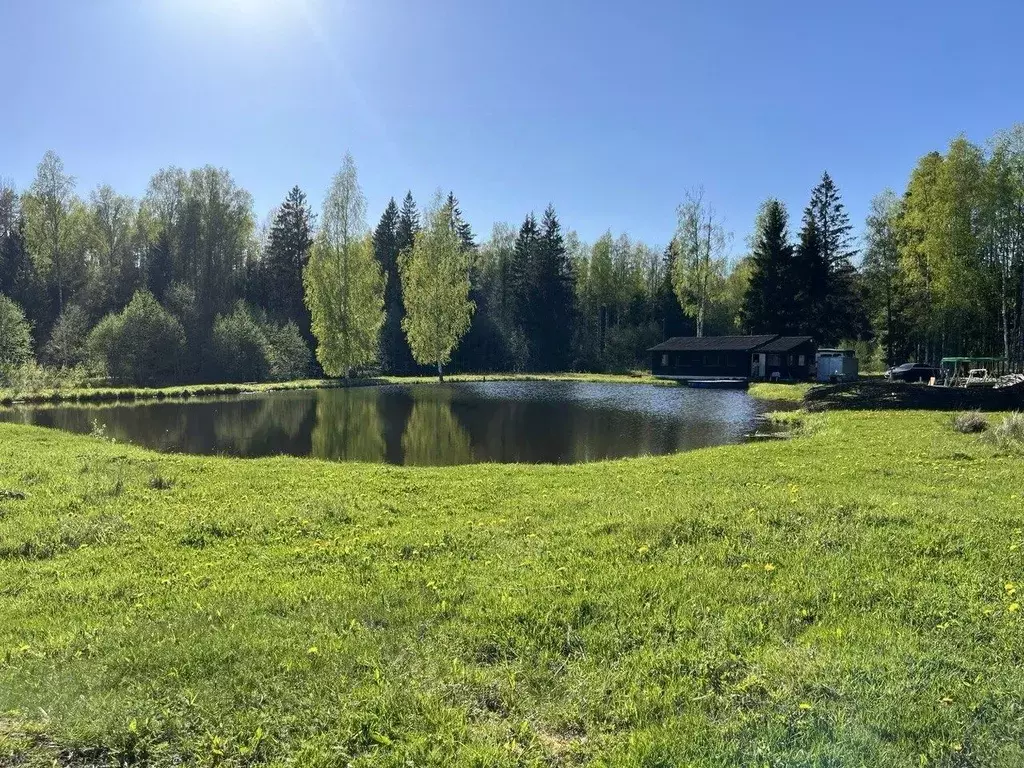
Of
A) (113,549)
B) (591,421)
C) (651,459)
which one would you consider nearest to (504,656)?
(113,549)

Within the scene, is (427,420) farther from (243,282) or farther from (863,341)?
(863,341)

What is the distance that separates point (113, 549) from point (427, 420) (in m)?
24.2

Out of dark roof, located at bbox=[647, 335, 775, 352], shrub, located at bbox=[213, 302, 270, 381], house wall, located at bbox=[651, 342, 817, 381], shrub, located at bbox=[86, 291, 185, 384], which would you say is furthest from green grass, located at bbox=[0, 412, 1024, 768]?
dark roof, located at bbox=[647, 335, 775, 352]

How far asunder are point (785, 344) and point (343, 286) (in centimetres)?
4136

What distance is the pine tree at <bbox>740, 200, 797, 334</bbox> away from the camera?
62.7m

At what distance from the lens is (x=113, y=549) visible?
8844mm

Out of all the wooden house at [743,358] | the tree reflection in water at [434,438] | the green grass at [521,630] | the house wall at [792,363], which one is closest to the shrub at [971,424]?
the green grass at [521,630]

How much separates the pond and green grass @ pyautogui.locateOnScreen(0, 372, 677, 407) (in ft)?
10.4

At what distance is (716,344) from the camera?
62.0m

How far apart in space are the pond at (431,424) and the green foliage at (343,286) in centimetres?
1310

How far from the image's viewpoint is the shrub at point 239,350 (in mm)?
56031

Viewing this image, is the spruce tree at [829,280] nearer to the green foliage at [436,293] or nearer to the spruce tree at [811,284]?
the spruce tree at [811,284]

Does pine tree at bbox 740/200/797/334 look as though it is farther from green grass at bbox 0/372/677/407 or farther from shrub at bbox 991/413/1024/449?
shrub at bbox 991/413/1024/449

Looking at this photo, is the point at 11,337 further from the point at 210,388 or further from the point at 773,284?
the point at 773,284
